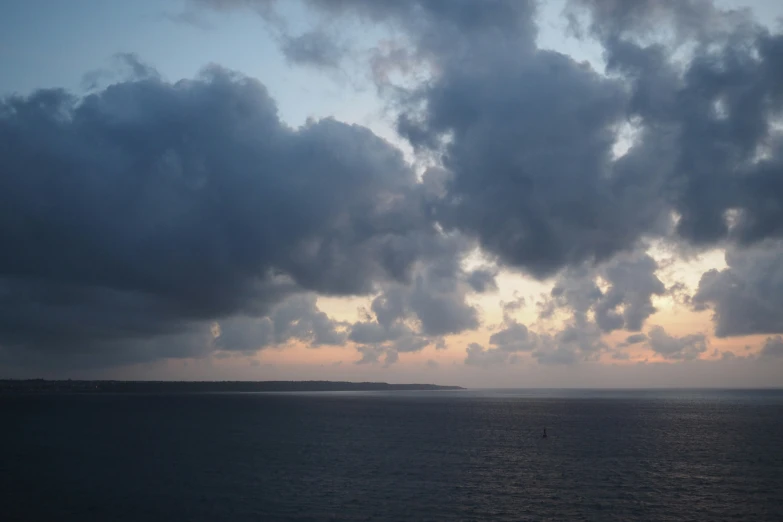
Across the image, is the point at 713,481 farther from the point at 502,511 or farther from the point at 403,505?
the point at 403,505

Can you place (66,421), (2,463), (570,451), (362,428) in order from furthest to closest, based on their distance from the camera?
(66,421), (362,428), (570,451), (2,463)

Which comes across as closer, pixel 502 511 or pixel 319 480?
pixel 502 511

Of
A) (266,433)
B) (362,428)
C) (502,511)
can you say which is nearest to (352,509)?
(502,511)

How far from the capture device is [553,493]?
57875 millimetres

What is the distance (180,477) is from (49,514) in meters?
18.6

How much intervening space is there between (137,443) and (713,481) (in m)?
82.3

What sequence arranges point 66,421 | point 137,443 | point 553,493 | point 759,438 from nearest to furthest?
point 553,493
point 137,443
point 759,438
point 66,421

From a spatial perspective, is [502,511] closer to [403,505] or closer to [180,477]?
[403,505]

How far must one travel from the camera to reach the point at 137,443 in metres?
97.4

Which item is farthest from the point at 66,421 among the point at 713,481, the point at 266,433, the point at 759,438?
the point at 759,438

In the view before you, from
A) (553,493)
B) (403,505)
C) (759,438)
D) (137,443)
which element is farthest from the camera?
(759,438)

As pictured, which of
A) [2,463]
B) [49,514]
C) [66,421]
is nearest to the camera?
[49,514]

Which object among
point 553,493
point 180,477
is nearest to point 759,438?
point 553,493

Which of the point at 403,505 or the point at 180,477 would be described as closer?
the point at 403,505
